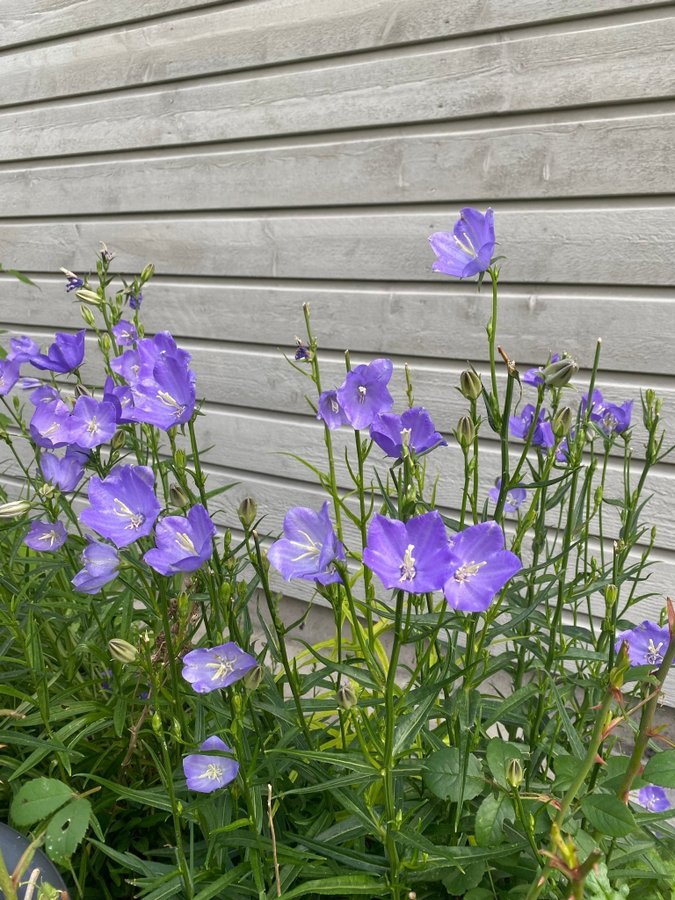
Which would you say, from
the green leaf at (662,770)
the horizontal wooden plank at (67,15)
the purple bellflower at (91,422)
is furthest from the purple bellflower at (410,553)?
the horizontal wooden plank at (67,15)

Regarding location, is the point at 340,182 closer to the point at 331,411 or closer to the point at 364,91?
the point at 364,91

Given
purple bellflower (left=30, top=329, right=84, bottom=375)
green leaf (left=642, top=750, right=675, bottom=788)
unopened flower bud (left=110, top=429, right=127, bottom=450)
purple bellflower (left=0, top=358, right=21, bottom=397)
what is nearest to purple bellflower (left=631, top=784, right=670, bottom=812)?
green leaf (left=642, top=750, right=675, bottom=788)

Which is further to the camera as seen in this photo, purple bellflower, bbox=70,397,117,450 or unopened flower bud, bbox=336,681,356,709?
purple bellflower, bbox=70,397,117,450

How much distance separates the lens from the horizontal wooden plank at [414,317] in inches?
85.2

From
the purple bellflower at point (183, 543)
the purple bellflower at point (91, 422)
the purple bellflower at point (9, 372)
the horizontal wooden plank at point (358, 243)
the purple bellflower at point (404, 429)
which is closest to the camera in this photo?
the purple bellflower at point (183, 543)

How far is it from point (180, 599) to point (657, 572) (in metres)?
1.78

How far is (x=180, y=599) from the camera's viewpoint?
3.14 feet

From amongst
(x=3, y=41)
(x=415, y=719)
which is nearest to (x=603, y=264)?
(x=415, y=719)

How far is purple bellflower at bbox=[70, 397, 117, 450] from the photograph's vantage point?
1.11 metres

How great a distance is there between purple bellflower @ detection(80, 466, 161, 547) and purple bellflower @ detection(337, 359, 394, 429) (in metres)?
0.30

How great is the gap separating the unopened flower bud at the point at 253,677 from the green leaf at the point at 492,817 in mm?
329

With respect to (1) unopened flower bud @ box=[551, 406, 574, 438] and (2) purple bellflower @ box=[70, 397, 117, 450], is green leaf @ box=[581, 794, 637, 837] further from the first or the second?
(2) purple bellflower @ box=[70, 397, 117, 450]

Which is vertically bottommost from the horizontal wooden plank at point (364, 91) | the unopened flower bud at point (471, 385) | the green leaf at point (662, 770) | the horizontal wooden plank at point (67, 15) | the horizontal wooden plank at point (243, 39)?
the green leaf at point (662, 770)

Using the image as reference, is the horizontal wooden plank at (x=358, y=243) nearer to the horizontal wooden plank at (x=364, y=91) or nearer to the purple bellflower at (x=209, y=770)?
the horizontal wooden plank at (x=364, y=91)
